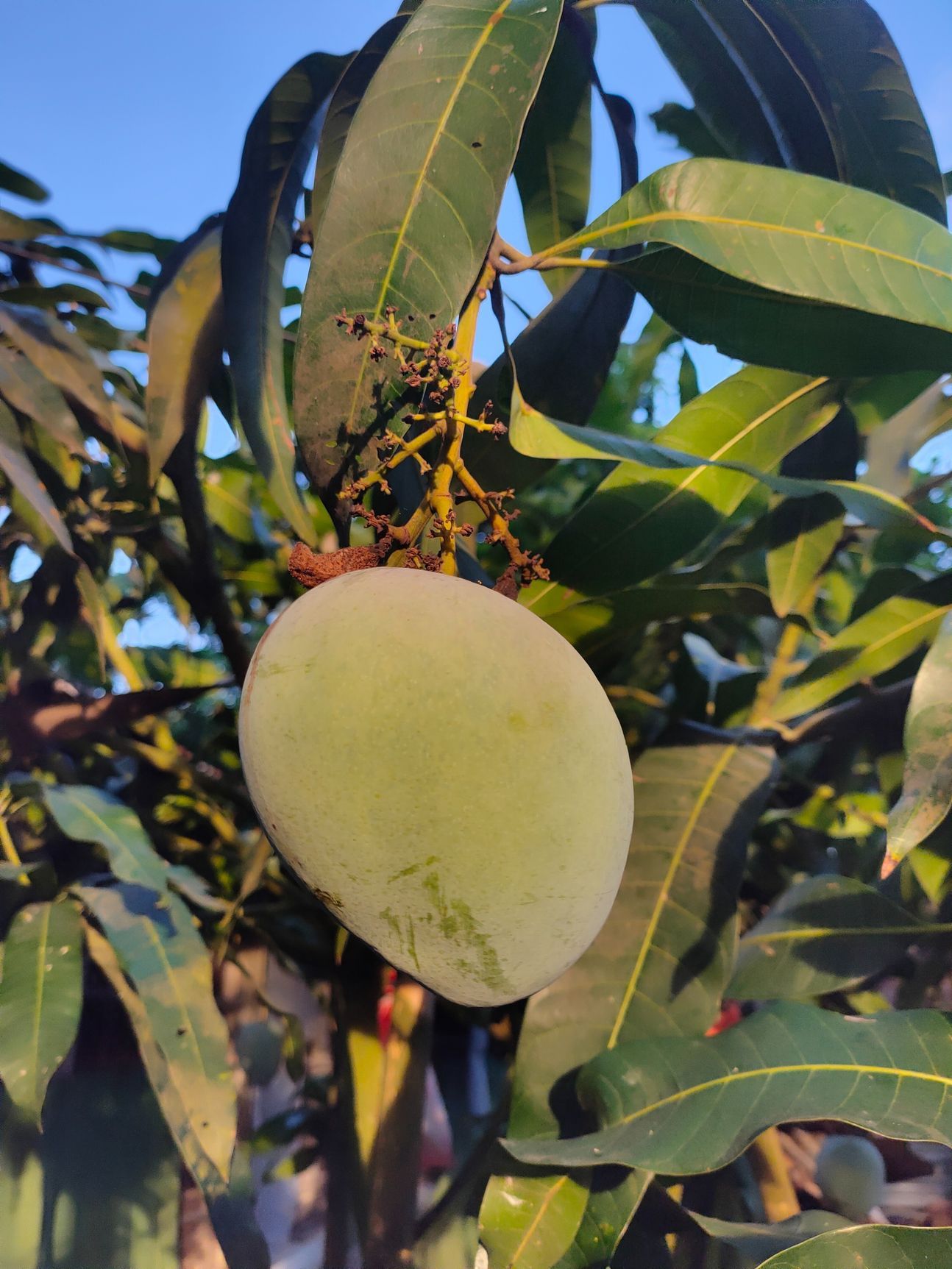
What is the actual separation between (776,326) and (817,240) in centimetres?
7

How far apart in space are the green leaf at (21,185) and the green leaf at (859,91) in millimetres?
806

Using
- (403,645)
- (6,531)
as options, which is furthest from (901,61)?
(6,531)

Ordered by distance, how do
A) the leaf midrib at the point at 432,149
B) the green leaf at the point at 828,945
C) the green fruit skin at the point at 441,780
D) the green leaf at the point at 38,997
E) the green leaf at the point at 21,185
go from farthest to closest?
Answer: the green leaf at the point at 21,185 < the green leaf at the point at 828,945 < the green leaf at the point at 38,997 < the leaf midrib at the point at 432,149 < the green fruit skin at the point at 441,780

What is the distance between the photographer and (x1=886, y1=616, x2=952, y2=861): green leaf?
513 mm

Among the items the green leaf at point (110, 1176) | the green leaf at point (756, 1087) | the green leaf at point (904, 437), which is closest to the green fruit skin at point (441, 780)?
the green leaf at point (756, 1087)

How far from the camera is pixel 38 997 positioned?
0.65m

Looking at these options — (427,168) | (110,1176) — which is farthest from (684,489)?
(110,1176)

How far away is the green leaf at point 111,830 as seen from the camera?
2.13 ft

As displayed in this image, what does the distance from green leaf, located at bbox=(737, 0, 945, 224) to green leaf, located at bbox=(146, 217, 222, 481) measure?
51 centimetres

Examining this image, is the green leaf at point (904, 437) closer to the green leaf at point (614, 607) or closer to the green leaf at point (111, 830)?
the green leaf at point (614, 607)

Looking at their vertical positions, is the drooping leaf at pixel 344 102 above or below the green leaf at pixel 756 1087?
above

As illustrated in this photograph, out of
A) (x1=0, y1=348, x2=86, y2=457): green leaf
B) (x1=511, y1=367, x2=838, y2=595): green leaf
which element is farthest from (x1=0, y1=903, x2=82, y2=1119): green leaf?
(x1=511, y1=367, x2=838, y2=595): green leaf

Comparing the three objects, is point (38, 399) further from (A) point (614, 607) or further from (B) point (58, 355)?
(A) point (614, 607)

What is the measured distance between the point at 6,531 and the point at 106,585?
147 millimetres
